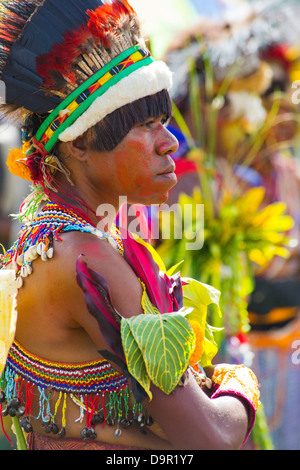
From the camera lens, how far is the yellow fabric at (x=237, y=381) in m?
1.56

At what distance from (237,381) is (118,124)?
75 cm

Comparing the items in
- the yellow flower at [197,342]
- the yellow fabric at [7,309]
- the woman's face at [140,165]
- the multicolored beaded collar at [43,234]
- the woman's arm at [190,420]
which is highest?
the woman's face at [140,165]

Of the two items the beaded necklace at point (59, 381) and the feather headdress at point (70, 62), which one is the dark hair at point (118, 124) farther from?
the beaded necklace at point (59, 381)

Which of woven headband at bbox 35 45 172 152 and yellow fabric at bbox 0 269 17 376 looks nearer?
yellow fabric at bbox 0 269 17 376

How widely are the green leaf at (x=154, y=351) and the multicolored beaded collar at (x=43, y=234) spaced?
0.88 ft

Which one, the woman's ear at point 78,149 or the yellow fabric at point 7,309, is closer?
the yellow fabric at point 7,309

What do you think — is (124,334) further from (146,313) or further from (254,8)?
(254,8)

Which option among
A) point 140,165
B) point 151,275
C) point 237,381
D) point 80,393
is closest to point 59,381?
point 80,393

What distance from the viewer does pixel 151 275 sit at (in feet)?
4.95

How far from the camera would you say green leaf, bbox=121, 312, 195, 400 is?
1343 mm

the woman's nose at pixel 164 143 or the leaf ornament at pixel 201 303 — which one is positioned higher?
the woman's nose at pixel 164 143

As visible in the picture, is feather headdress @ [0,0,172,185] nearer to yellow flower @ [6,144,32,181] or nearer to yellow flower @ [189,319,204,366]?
yellow flower @ [6,144,32,181]

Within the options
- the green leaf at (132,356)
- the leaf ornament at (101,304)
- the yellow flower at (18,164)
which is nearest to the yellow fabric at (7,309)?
the leaf ornament at (101,304)

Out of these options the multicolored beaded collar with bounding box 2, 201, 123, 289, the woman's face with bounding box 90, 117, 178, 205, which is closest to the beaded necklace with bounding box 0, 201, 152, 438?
the multicolored beaded collar with bounding box 2, 201, 123, 289
